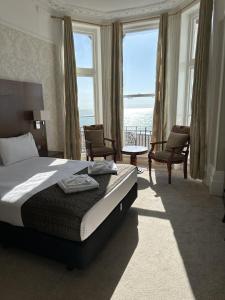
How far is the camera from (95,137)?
473cm

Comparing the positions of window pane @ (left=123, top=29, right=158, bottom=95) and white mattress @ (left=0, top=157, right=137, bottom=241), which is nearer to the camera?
white mattress @ (left=0, top=157, right=137, bottom=241)

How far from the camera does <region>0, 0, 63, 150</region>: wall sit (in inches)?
137

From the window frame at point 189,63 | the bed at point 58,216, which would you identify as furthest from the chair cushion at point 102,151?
the bed at point 58,216

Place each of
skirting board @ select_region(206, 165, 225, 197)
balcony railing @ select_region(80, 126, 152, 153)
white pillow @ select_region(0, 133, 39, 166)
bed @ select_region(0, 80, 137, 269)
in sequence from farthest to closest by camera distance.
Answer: balcony railing @ select_region(80, 126, 152, 153), skirting board @ select_region(206, 165, 225, 197), white pillow @ select_region(0, 133, 39, 166), bed @ select_region(0, 80, 137, 269)

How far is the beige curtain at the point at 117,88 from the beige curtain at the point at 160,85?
825mm

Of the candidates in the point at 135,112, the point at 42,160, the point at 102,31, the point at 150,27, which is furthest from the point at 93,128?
the point at 150,27

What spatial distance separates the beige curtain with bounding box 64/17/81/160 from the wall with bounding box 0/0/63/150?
0.73 feet

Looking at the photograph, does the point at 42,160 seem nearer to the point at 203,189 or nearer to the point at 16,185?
the point at 16,185

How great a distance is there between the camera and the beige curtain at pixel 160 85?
4.32 meters

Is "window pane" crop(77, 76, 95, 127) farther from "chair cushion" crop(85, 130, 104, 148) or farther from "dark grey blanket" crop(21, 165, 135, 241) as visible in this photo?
"dark grey blanket" crop(21, 165, 135, 241)

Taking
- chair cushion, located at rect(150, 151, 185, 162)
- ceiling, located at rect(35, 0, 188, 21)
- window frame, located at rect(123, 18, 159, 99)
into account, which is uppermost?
ceiling, located at rect(35, 0, 188, 21)

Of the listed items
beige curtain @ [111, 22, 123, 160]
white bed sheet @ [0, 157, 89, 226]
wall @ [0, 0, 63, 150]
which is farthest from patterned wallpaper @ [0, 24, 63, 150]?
white bed sheet @ [0, 157, 89, 226]

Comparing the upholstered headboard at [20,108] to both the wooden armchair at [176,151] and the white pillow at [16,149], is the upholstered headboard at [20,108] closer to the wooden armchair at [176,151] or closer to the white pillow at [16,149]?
the white pillow at [16,149]

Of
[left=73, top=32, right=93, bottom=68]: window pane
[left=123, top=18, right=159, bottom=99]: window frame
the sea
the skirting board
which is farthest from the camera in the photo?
the sea
